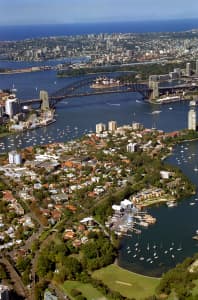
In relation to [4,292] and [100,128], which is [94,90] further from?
[4,292]

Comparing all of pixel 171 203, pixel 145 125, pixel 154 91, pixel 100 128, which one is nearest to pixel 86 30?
pixel 154 91

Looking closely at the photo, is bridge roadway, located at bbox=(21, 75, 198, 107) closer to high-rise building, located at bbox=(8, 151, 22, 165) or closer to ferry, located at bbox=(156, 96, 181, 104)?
ferry, located at bbox=(156, 96, 181, 104)

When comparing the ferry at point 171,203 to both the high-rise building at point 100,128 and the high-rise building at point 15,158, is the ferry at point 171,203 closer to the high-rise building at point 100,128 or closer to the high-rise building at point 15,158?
the high-rise building at point 15,158

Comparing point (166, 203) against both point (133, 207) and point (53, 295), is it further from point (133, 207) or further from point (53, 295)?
point (53, 295)

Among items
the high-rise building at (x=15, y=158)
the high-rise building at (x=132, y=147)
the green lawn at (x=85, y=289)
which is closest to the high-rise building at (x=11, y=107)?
the high-rise building at (x=15, y=158)

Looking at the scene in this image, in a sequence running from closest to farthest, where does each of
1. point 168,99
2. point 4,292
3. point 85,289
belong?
point 4,292 < point 85,289 < point 168,99

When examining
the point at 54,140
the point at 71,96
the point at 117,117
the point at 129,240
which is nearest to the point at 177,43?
the point at 71,96
